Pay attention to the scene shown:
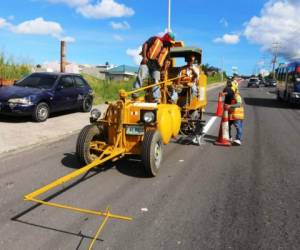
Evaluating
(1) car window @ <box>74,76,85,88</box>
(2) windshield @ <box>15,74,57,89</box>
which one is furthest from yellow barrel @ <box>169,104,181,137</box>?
(1) car window @ <box>74,76,85,88</box>

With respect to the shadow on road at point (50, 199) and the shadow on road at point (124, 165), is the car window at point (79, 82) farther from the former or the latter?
the shadow on road at point (50, 199)

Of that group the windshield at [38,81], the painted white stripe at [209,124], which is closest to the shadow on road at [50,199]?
the painted white stripe at [209,124]

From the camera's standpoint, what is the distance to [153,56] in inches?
352

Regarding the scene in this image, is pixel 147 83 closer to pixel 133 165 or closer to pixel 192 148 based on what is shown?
pixel 192 148

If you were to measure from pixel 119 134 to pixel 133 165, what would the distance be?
2.83 ft

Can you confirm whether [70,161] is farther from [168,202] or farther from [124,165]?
[168,202]

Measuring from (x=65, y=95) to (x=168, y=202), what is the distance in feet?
29.9

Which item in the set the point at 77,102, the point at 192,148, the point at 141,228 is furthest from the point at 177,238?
the point at 77,102

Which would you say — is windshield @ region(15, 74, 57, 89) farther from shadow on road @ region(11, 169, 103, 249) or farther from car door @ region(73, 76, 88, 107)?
shadow on road @ region(11, 169, 103, 249)

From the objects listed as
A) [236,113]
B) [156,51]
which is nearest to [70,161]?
[156,51]

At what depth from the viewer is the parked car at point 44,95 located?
12.0m

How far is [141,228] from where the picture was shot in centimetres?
471

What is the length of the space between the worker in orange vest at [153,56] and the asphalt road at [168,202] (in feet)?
5.64

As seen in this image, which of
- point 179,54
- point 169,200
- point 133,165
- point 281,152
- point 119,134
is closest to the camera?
point 169,200
